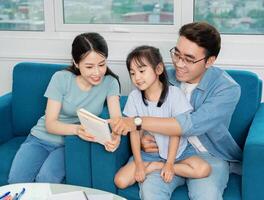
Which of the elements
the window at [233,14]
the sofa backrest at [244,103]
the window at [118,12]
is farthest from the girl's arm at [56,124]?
the window at [233,14]

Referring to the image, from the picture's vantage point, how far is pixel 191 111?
2051mm

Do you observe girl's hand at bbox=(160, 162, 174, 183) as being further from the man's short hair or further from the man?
the man's short hair

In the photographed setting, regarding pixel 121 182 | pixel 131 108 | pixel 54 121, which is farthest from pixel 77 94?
pixel 121 182

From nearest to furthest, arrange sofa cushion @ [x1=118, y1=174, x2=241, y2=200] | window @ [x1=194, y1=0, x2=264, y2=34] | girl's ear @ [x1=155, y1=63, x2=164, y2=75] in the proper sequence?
sofa cushion @ [x1=118, y1=174, x2=241, y2=200], girl's ear @ [x1=155, y1=63, x2=164, y2=75], window @ [x1=194, y1=0, x2=264, y2=34]

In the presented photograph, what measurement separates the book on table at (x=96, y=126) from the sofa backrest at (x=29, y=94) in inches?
30.9

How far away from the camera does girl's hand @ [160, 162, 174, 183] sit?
1.95 metres

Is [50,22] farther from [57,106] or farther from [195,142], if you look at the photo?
[195,142]

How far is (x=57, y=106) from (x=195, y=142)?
73cm

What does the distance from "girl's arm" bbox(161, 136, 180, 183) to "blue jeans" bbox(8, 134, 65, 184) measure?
0.52m

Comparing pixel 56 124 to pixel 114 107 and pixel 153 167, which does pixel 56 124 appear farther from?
pixel 153 167

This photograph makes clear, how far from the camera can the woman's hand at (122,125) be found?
1.96m

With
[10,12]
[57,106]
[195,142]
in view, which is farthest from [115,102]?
[10,12]

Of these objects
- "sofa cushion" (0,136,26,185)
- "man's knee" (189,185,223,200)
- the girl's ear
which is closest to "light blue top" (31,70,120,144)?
"sofa cushion" (0,136,26,185)

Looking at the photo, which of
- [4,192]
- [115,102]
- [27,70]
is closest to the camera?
[4,192]
